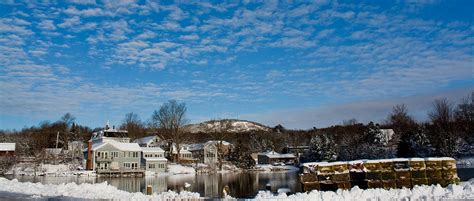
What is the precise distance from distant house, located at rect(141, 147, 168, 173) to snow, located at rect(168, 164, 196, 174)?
133 cm

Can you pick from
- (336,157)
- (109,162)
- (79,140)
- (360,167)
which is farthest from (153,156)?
(360,167)

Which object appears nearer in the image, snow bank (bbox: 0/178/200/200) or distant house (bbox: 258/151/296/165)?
snow bank (bbox: 0/178/200/200)

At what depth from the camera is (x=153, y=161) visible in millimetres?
69812

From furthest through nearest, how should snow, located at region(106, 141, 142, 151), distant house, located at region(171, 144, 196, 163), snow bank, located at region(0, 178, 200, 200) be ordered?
distant house, located at region(171, 144, 196, 163), snow, located at region(106, 141, 142, 151), snow bank, located at region(0, 178, 200, 200)

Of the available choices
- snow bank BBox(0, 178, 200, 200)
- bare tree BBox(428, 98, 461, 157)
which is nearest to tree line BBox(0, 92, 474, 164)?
bare tree BBox(428, 98, 461, 157)

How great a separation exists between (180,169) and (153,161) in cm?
492

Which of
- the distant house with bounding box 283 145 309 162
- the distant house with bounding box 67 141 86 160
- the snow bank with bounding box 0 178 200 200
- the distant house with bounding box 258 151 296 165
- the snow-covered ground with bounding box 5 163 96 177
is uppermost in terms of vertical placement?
the distant house with bounding box 67 141 86 160

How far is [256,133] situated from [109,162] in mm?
86514

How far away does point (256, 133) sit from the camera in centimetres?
14912

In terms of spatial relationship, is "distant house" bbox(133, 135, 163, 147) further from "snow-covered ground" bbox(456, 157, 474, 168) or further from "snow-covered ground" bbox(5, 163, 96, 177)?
"snow-covered ground" bbox(456, 157, 474, 168)

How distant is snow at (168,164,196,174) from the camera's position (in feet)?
223

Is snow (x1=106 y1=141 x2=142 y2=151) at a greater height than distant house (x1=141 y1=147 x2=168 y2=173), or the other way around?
snow (x1=106 y1=141 x2=142 y2=151)

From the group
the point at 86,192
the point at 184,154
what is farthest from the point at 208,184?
the point at 184,154

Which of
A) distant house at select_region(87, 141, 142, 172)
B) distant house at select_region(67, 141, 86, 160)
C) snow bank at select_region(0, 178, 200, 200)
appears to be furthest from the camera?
distant house at select_region(67, 141, 86, 160)
